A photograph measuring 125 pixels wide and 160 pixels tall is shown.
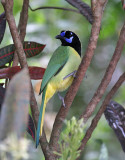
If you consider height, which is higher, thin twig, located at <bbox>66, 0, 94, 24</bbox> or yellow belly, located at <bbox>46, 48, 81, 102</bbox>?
thin twig, located at <bbox>66, 0, 94, 24</bbox>

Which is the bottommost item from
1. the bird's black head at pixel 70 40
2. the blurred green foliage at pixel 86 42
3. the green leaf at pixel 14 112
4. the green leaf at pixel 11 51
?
the blurred green foliage at pixel 86 42

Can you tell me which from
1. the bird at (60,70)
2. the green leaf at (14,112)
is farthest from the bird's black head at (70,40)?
the green leaf at (14,112)

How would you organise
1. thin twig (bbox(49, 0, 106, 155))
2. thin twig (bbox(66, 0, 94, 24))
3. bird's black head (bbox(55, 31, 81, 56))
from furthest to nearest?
bird's black head (bbox(55, 31, 81, 56)), thin twig (bbox(66, 0, 94, 24)), thin twig (bbox(49, 0, 106, 155))

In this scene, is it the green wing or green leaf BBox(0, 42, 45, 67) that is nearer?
green leaf BBox(0, 42, 45, 67)

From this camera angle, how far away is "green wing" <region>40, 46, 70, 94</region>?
162 cm

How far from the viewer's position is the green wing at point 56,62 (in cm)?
162

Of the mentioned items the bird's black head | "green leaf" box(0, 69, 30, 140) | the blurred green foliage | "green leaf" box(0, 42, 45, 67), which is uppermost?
"green leaf" box(0, 69, 30, 140)

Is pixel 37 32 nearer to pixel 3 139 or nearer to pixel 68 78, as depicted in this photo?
pixel 68 78

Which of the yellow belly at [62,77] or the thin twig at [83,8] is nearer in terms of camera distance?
the thin twig at [83,8]

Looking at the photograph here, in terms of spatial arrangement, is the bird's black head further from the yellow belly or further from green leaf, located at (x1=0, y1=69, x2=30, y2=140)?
green leaf, located at (x1=0, y1=69, x2=30, y2=140)

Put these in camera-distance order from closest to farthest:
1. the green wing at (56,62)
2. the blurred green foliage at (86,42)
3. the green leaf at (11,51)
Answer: the green leaf at (11,51)
the green wing at (56,62)
the blurred green foliage at (86,42)

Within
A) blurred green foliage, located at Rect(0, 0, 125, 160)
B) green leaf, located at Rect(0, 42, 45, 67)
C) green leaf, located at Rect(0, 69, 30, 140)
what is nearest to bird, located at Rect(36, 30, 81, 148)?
green leaf, located at Rect(0, 42, 45, 67)

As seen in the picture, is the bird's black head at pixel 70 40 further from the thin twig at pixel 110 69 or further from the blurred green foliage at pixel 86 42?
the thin twig at pixel 110 69

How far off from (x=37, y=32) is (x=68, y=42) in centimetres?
59
